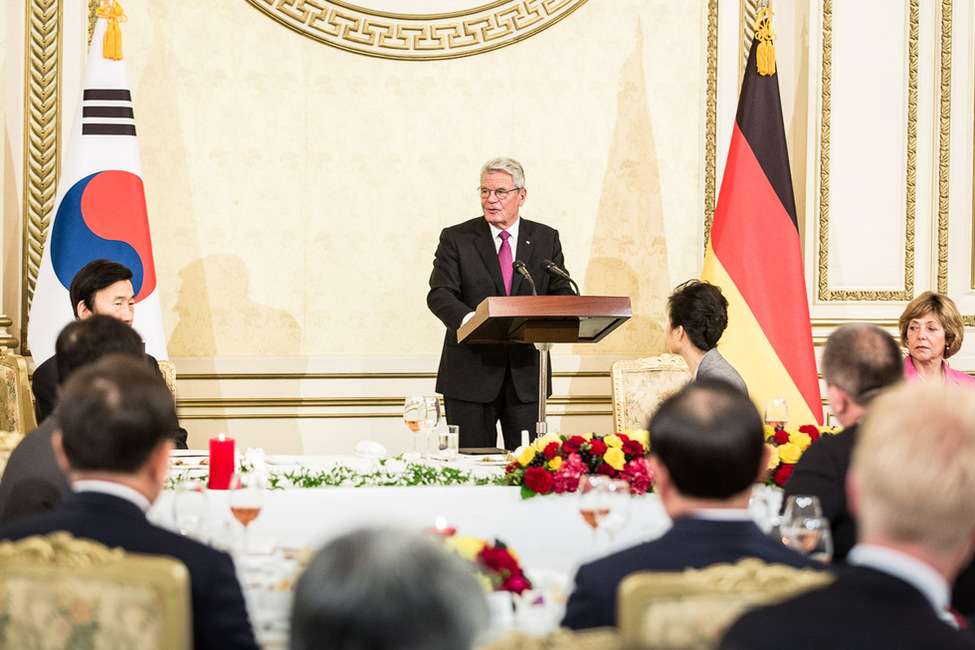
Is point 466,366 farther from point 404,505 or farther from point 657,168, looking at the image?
point 657,168

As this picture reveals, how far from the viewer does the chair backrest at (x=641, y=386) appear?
5227 mm

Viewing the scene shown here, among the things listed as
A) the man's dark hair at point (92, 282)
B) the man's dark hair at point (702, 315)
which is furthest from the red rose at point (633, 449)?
the man's dark hair at point (92, 282)

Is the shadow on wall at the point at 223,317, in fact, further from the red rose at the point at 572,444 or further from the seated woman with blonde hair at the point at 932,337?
the seated woman with blonde hair at the point at 932,337

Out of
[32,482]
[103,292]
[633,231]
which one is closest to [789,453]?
[32,482]

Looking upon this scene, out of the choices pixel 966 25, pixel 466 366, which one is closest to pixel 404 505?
pixel 466 366

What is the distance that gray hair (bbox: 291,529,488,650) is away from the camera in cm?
94

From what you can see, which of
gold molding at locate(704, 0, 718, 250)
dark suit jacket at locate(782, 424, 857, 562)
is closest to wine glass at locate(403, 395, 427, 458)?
dark suit jacket at locate(782, 424, 857, 562)

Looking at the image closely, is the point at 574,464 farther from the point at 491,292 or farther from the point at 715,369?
the point at 491,292

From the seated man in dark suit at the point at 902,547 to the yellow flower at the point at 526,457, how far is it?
6.68 feet

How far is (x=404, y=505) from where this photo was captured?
3.22m

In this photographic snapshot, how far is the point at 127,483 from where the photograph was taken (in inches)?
67.1

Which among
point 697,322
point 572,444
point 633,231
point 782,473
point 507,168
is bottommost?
point 782,473

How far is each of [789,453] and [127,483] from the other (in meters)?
2.28

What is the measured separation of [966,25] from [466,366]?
3.73 metres
